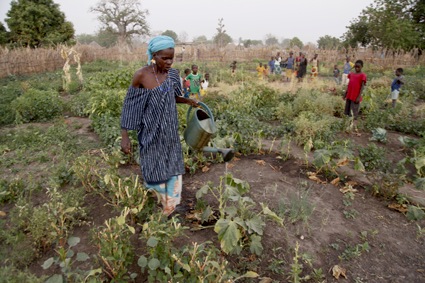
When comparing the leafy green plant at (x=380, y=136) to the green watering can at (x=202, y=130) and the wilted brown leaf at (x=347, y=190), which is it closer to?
the wilted brown leaf at (x=347, y=190)

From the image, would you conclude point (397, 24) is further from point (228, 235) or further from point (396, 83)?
point (228, 235)

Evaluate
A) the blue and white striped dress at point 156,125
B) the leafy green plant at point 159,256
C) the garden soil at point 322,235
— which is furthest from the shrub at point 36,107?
the leafy green plant at point 159,256

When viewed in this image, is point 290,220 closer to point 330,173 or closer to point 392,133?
point 330,173

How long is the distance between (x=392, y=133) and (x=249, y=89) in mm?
3095

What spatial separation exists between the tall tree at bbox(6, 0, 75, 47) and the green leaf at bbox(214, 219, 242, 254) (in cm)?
1819

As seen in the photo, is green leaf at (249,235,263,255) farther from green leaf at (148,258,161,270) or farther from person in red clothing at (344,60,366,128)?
person in red clothing at (344,60,366,128)

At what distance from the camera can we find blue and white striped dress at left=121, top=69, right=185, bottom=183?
2352 millimetres

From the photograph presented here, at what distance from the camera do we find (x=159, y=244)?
78.7 inches

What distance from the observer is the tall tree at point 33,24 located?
685 inches

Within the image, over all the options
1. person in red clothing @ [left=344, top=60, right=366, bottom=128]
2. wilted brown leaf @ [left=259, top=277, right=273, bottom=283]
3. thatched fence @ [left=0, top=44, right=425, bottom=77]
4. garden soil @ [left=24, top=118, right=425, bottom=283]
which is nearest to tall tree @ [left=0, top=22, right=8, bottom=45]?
thatched fence @ [left=0, top=44, right=425, bottom=77]

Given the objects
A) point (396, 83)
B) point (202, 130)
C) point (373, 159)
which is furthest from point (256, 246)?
point (396, 83)

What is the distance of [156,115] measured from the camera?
2367 millimetres

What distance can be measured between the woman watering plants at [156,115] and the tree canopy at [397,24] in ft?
64.0

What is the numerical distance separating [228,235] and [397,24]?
20.3 m
